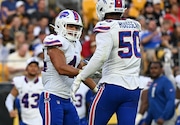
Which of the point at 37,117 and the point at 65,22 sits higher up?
the point at 65,22

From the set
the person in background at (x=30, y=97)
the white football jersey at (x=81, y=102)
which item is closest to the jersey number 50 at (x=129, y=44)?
the person in background at (x=30, y=97)

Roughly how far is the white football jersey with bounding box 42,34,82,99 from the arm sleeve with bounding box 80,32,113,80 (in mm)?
526

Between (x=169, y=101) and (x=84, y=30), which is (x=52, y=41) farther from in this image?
(x=84, y=30)

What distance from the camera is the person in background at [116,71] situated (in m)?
7.46

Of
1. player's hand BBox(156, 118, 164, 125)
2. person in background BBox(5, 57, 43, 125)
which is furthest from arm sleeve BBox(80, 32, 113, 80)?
player's hand BBox(156, 118, 164, 125)

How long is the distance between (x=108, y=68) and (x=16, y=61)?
5.66 m

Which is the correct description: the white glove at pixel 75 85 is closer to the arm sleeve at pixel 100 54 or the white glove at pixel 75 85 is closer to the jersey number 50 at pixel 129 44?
the arm sleeve at pixel 100 54

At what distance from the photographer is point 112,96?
7508mm

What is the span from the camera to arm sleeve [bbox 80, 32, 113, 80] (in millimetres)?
7395

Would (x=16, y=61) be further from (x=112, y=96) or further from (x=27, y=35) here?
(x=112, y=96)

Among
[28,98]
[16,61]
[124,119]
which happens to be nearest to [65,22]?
[124,119]

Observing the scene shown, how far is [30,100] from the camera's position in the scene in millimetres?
10539

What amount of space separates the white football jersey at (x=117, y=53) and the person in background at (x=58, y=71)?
43cm

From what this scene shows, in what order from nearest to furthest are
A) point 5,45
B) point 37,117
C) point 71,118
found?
point 71,118 < point 37,117 < point 5,45
